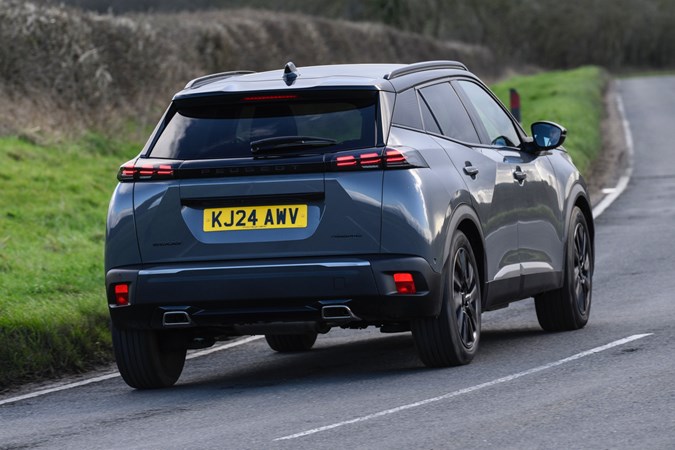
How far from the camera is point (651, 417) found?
7.13m

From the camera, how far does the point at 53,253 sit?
15.0 m

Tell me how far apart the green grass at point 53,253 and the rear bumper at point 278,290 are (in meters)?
1.79

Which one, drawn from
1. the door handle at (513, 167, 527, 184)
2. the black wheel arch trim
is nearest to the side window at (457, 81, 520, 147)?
the door handle at (513, 167, 527, 184)

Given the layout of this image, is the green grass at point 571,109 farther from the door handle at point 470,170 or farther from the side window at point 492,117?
the door handle at point 470,170

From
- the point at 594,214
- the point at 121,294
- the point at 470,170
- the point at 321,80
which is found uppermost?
the point at 321,80

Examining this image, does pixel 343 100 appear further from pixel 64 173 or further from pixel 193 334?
pixel 64 173

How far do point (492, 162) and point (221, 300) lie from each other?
2267 mm

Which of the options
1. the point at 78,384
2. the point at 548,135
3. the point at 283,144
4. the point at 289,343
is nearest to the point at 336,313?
the point at 283,144

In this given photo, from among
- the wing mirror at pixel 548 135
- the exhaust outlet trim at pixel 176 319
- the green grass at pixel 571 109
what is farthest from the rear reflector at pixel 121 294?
the green grass at pixel 571 109

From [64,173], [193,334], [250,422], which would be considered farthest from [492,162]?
[64,173]

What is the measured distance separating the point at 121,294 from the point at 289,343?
236 cm

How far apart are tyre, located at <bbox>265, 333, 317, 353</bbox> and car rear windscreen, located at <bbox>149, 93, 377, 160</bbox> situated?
7.88 ft

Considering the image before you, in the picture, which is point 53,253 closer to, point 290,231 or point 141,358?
point 141,358

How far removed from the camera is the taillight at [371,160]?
8.53 meters
